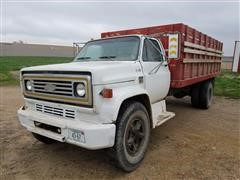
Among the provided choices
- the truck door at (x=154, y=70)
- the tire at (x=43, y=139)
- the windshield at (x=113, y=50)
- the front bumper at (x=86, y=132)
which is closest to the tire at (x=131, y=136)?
the front bumper at (x=86, y=132)

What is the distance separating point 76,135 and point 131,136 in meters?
0.93

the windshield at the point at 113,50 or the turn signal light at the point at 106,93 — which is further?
the windshield at the point at 113,50

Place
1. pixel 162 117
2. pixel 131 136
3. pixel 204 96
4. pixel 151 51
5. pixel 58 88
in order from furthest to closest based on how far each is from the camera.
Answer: pixel 204 96
pixel 162 117
pixel 151 51
pixel 131 136
pixel 58 88

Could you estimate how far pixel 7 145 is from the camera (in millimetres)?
4184

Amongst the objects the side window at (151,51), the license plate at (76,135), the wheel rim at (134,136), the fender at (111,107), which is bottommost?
the wheel rim at (134,136)

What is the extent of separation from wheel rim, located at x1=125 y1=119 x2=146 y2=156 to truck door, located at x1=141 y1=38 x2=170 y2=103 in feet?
2.14

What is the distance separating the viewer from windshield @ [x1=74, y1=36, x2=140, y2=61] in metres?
3.84

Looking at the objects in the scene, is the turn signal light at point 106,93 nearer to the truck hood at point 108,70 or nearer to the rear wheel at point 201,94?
the truck hood at point 108,70

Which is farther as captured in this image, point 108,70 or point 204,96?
point 204,96

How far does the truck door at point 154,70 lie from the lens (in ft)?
12.6

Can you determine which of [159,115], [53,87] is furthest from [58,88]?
[159,115]

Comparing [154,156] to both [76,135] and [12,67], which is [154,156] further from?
[12,67]

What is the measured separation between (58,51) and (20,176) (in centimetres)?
7137

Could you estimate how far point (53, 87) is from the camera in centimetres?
309
